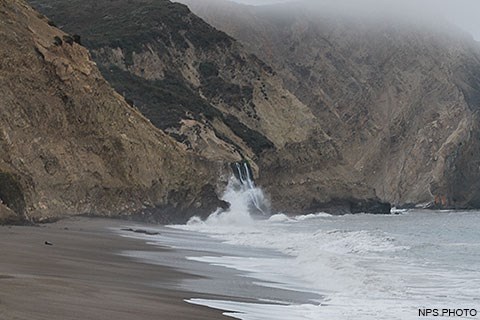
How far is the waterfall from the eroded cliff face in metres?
16.4

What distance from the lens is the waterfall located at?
70312mm

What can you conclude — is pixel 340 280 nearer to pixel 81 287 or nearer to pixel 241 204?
pixel 81 287

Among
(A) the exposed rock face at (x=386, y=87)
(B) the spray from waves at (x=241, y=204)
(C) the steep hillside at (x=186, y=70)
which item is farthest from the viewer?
(A) the exposed rock face at (x=386, y=87)

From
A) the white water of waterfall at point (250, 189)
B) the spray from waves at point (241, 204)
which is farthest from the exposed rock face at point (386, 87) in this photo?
the spray from waves at point (241, 204)

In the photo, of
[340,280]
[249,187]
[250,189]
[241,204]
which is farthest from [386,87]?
[340,280]

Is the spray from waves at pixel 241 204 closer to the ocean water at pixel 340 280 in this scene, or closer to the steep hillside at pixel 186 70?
the steep hillside at pixel 186 70

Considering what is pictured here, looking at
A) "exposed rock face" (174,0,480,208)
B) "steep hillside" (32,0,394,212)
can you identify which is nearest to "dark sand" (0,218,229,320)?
"steep hillside" (32,0,394,212)

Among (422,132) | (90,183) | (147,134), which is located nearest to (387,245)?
(90,183)

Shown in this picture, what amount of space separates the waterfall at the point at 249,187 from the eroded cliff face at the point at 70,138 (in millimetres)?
16384

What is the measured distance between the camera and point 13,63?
38531 millimetres

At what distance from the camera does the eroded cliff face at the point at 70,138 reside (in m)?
36.7

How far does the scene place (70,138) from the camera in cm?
4228

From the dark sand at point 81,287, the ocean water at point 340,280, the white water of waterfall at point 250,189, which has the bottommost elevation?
the white water of waterfall at point 250,189

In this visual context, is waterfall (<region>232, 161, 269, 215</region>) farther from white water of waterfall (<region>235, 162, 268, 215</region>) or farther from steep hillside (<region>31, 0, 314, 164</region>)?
steep hillside (<region>31, 0, 314, 164</region>)
